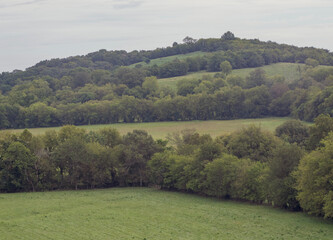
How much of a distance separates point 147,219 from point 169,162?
870 inches

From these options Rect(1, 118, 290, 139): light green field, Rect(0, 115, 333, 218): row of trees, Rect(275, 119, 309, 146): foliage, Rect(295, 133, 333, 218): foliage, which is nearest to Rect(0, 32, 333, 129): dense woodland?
Rect(1, 118, 290, 139): light green field

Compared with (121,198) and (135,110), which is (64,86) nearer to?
(135,110)

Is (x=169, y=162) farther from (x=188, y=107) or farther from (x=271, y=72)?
(x=271, y=72)

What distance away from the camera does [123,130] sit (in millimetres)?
116062

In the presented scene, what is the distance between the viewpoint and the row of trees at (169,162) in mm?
51344

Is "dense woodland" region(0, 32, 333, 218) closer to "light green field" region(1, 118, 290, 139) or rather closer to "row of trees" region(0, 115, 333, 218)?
"row of trees" region(0, 115, 333, 218)

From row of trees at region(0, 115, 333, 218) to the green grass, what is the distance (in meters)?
2.48

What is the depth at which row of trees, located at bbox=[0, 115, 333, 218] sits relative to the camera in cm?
5134

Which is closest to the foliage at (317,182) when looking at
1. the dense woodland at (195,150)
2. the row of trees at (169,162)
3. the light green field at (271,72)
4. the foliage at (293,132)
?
the dense woodland at (195,150)

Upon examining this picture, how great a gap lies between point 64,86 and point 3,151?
4528 inches

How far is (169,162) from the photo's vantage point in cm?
6581

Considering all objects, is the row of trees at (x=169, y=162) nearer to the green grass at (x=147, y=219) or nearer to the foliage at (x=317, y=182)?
the green grass at (x=147, y=219)

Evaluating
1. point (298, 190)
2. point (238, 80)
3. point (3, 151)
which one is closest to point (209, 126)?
point (238, 80)

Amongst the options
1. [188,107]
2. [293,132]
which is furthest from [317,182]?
[188,107]
